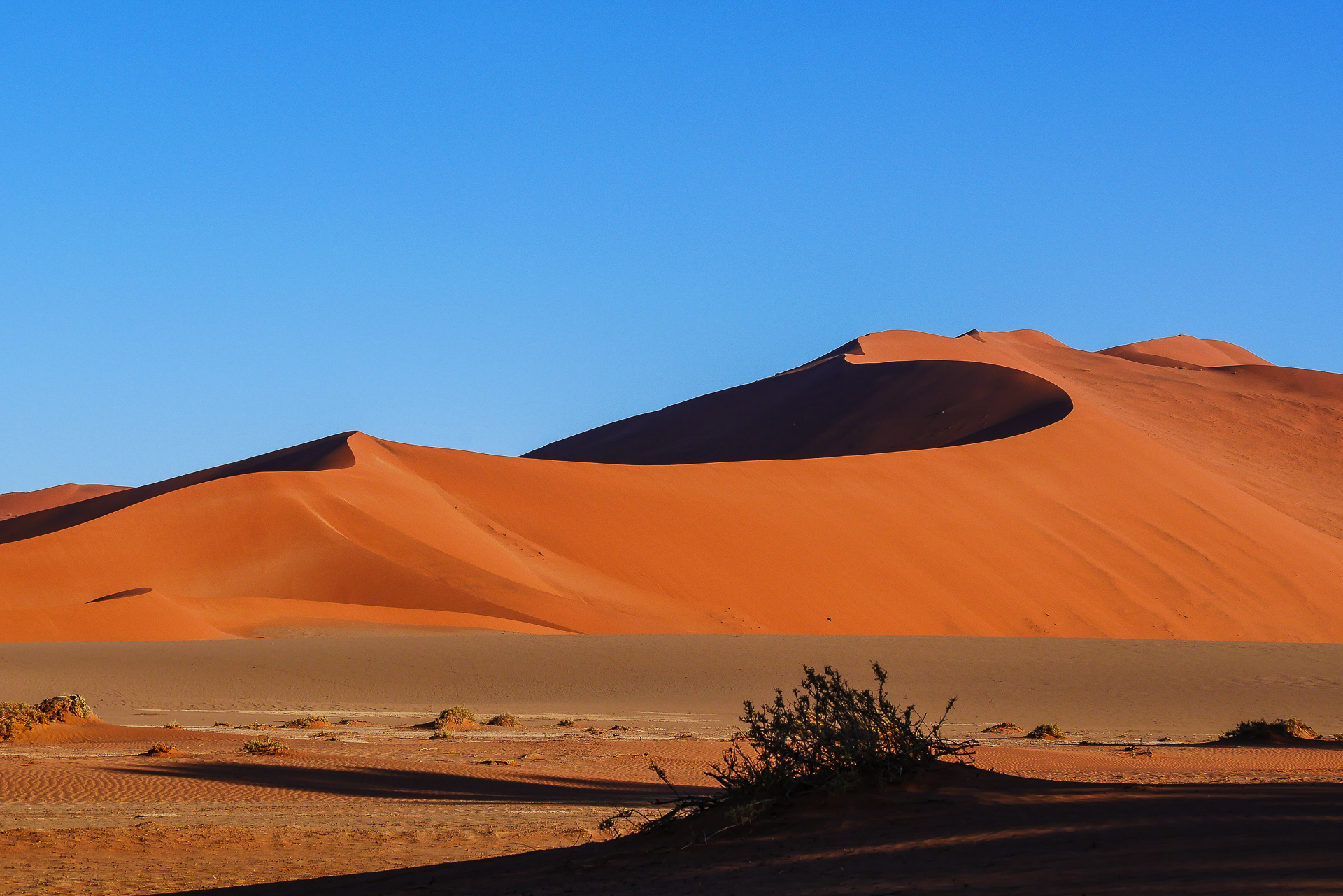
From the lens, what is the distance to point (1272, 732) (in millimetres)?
14586

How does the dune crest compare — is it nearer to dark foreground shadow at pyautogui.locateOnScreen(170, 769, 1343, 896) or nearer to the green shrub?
the green shrub

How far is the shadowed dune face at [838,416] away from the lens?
48656 mm

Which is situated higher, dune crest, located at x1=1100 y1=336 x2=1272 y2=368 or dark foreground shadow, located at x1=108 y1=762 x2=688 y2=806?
dune crest, located at x1=1100 y1=336 x2=1272 y2=368

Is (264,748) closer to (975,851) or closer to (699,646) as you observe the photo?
(975,851)

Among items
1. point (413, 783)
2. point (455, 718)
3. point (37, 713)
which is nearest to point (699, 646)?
point (455, 718)

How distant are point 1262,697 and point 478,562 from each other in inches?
646

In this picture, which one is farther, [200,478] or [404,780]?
[200,478]

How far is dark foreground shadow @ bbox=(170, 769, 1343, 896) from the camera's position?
448cm

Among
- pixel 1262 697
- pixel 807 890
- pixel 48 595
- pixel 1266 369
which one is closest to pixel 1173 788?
pixel 807 890

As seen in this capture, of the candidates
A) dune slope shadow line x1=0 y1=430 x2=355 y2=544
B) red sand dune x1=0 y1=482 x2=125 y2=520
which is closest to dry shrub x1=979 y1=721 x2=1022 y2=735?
dune slope shadow line x1=0 y1=430 x2=355 y2=544

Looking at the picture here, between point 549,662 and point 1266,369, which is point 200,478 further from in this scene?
point 1266,369

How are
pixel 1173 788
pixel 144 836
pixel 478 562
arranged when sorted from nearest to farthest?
pixel 1173 788
pixel 144 836
pixel 478 562

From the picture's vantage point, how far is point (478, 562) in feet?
93.7

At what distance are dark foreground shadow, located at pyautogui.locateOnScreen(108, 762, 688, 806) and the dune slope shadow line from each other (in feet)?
77.4
